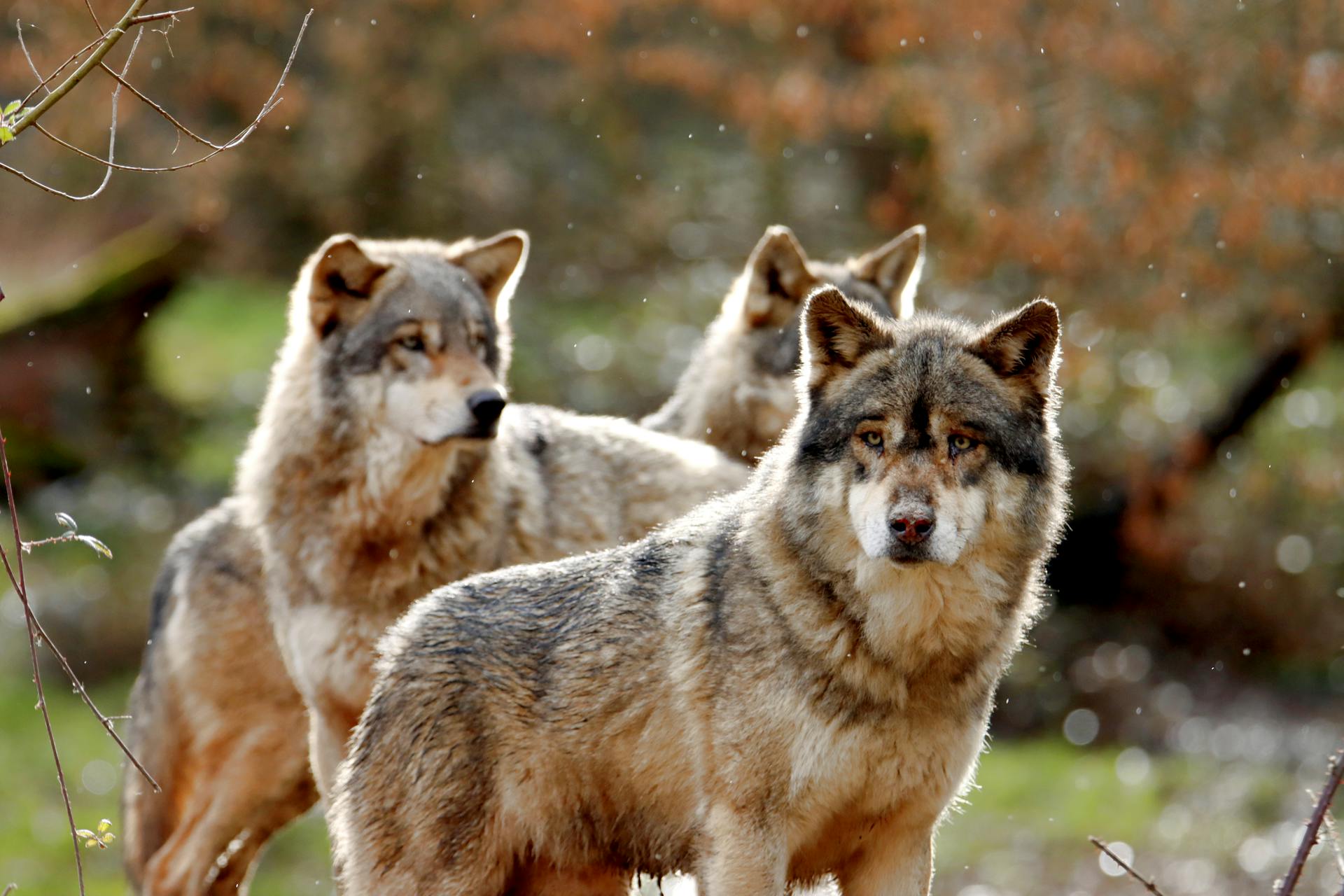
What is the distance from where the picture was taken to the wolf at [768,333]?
7.66 m

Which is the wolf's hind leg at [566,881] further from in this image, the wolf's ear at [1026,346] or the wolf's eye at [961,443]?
the wolf's ear at [1026,346]

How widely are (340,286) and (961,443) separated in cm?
322

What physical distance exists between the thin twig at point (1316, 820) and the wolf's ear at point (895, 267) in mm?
4463

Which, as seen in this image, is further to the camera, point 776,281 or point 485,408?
point 776,281

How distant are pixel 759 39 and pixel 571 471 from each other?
11.0 metres

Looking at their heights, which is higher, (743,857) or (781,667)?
(781,667)

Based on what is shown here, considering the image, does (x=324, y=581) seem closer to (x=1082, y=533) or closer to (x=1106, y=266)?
(x=1106, y=266)

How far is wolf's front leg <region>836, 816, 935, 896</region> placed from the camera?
14.1 ft

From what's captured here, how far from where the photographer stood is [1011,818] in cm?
1131

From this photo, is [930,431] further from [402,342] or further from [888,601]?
[402,342]

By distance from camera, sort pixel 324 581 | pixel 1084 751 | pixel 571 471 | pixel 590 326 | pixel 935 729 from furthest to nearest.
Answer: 1. pixel 590 326
2. pixel 1084 751
3. pixel 571 471
4. pixel 324 581
5. pixel 935 729

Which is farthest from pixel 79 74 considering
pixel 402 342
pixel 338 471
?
pixel 338 471

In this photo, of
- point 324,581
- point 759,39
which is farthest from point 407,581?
point 759,39

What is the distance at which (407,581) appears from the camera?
6254 mm
